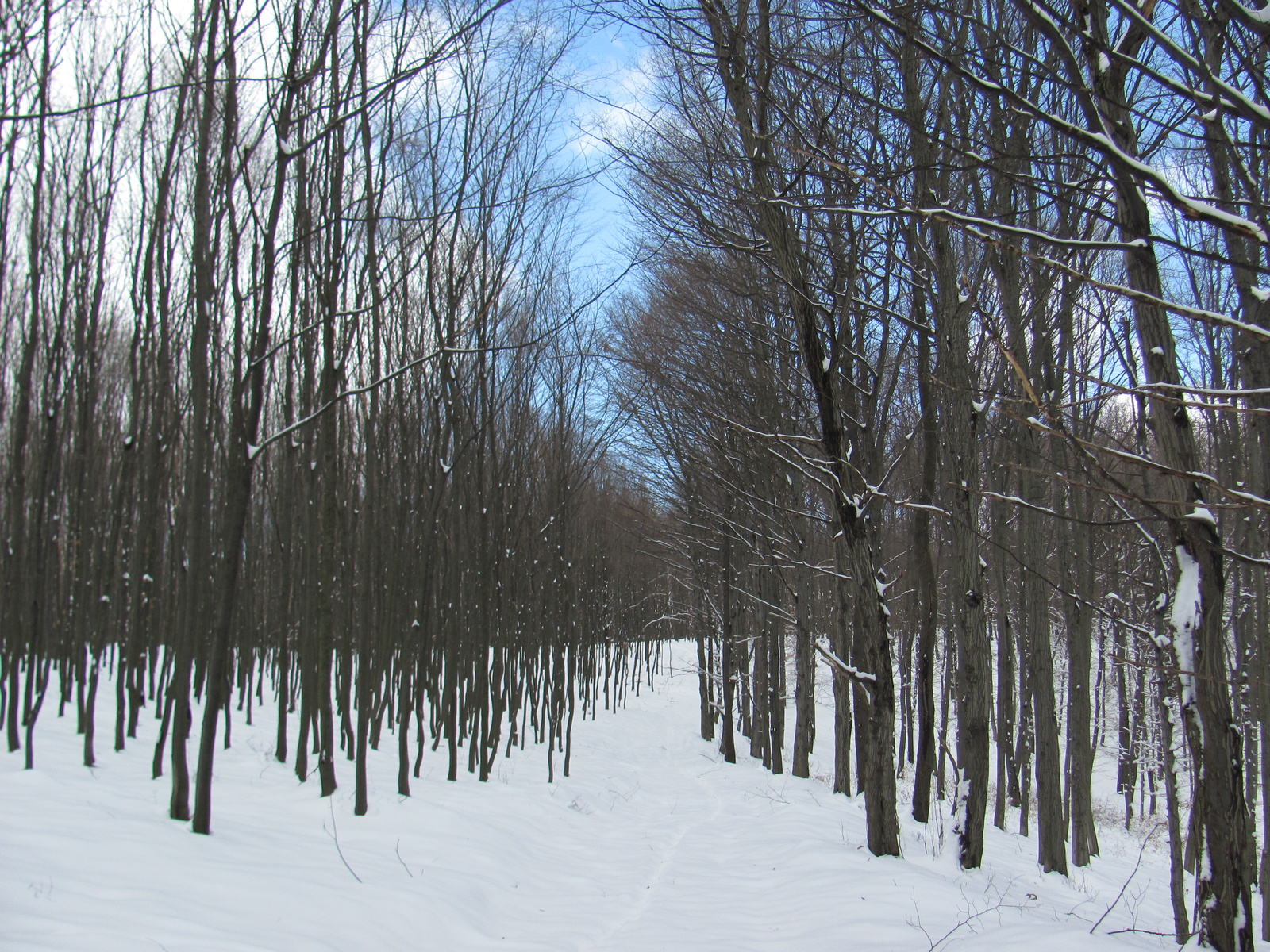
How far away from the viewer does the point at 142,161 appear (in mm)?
6500

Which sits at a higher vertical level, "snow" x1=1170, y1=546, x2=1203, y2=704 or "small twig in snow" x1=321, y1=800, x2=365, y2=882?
"snow" x1=1170, y1=546, x2=1203, y2=704

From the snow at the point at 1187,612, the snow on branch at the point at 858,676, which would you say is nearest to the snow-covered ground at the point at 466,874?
the snow on branch at the point at 858,676

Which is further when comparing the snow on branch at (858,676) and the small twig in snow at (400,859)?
the snow on branch at (858,676)

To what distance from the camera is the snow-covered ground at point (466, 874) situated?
3.43m

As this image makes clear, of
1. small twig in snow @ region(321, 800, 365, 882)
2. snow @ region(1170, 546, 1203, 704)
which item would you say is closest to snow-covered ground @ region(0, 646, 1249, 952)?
small twig in snow @ region(321, 800, 365, 882)

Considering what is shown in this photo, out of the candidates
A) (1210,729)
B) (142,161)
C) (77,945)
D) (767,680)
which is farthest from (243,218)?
(767,680)

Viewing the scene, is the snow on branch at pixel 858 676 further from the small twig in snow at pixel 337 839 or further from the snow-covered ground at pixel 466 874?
the small twig in snow at pixel 337 839

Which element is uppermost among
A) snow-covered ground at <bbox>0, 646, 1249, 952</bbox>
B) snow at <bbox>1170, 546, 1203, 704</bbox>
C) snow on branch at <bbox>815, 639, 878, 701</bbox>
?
snow at <bbox>1170, 546, 1203, 704</bbox>

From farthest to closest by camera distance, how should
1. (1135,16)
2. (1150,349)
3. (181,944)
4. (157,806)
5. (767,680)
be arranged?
(767,680)
(157,806)
(1150,349)
(181,944)
(1135,16)

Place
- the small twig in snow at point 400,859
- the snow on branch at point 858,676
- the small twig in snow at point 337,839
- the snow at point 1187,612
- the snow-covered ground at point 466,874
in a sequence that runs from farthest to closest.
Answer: the snow on branch at point 858,676 → the small twig in snow at point 400,859 → the small twig in snow at point 337,839 → the snow-covered ground at point 466,874 → the snow at point 1187,612

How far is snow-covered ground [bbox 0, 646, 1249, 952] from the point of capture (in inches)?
135

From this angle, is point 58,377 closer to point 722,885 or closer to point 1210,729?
point 722,885

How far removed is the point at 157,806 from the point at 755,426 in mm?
7176

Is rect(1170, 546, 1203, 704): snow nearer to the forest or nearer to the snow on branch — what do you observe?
the forest
